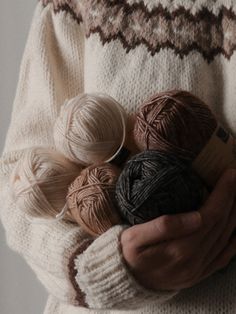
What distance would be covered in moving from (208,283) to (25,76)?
0.39 m

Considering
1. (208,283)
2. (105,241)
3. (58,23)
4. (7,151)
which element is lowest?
(208,283)

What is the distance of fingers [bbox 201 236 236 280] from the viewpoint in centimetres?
55

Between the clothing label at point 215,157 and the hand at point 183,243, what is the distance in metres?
0.01

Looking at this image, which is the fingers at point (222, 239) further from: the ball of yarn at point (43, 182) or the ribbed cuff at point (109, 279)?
the ball of yarn at point (43, 182)

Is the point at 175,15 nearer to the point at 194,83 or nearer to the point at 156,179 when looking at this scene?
the point at 194,83

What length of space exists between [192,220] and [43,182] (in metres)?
0.17

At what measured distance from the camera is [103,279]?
55 cm

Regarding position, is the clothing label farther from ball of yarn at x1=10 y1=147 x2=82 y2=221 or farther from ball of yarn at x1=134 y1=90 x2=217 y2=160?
ball of yarn at x1=10 y1=147 x2=82 y2=221

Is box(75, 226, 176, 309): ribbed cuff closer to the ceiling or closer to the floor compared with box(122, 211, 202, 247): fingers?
closer to the floor

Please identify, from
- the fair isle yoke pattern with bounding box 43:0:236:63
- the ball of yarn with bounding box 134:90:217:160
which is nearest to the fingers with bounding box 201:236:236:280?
the ball of yarn with bounding box 134:90:217:160

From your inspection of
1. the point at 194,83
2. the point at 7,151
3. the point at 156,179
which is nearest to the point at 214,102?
the point at 194,83

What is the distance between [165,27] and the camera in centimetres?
63

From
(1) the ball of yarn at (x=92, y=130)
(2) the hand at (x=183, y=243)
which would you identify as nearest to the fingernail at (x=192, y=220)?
(2) the hand at (x=183, y=243)

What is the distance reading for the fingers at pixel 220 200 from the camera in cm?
51
